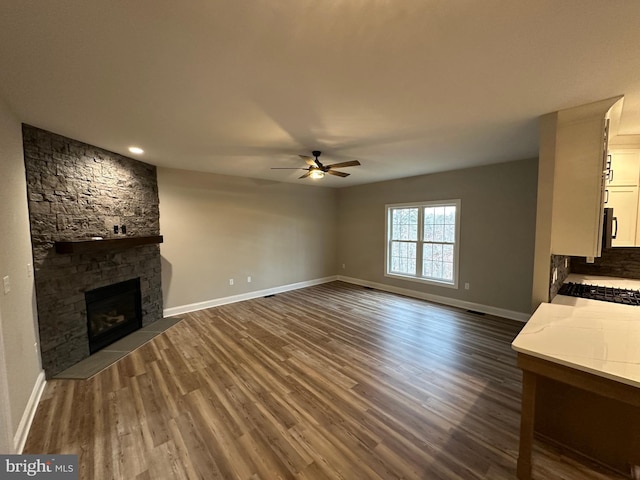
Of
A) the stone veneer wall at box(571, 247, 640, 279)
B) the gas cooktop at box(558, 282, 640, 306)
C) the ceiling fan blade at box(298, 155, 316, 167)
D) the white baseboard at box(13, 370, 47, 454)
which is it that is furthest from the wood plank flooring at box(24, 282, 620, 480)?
the ceiling fan blade at box(298, 155, 316, 167)

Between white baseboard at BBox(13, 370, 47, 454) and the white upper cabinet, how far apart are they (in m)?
4.47

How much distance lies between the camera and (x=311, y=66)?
1626 mm

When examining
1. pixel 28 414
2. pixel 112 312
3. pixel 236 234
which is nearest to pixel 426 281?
pixel 236 234

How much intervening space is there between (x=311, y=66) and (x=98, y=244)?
313 centimetres

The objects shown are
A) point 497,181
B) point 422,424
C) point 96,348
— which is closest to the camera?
point 422,424

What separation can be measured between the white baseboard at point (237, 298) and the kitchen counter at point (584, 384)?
4770 mm

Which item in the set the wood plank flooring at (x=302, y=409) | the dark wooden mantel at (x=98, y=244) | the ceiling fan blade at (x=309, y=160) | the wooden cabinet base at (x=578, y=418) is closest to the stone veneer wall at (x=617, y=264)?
the wood plank flooring at (x=302, y=409)

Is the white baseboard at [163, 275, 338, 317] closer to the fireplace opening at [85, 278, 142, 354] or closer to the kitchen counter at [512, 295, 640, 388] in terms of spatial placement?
the fireplace opening at [85, 278, 142, 354]

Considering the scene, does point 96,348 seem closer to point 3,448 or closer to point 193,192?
point 3,448

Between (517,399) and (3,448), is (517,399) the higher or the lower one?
the lower one

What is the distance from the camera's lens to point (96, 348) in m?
3.24

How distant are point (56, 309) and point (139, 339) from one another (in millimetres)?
1076

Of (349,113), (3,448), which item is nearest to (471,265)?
(349,113)
